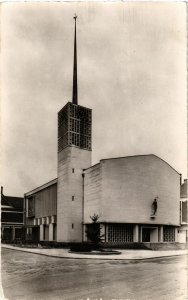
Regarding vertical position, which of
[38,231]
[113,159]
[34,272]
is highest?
[113,159]

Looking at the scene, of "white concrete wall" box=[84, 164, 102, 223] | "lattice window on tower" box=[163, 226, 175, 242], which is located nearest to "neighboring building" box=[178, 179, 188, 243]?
"lattice window on tower" box=[163, 226, 175, 242]

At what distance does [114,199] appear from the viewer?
135 ft

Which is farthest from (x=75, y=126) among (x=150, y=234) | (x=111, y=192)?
(x=150, y=234)

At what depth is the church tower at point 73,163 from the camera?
44812 millimetres

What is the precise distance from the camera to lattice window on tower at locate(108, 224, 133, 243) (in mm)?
41094

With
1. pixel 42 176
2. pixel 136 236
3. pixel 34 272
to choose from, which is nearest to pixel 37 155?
pixel 42 176

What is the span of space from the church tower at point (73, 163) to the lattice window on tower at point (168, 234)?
10446 millimetres

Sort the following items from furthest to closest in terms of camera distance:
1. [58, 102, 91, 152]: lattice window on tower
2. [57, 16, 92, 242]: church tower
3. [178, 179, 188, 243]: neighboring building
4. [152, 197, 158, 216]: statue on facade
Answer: [57, 16, 92, 242]: church tower < [58, 102, 91, 152]: lattice window on tower < [178, 179, 188, 243]: neighboring building < [152, 197, 158, 216]: statue on facade

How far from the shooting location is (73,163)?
45.7 m

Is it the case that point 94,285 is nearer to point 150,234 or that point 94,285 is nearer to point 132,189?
point 132,189

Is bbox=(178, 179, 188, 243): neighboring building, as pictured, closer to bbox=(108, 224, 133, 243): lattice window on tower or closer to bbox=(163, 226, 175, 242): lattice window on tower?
bbox=(163, 226, 175, 242): lattice window on tower

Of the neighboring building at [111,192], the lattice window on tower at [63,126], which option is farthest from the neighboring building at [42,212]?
the lattice window on tower at [63,126]

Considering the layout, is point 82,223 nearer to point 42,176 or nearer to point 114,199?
point 114,199

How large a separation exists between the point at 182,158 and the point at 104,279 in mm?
6180
